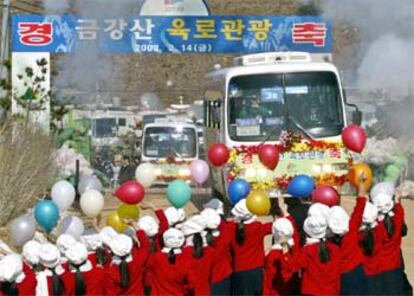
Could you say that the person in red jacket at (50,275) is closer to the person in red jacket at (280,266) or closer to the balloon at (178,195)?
the person in red jacket at (280,266)

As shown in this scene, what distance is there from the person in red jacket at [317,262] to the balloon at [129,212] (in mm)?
1971

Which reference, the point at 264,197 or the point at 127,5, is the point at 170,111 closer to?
the point at 127,5

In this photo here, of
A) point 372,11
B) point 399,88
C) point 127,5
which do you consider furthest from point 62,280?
point 127,5

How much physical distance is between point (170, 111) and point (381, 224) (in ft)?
81.7

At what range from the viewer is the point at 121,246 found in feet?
25.3

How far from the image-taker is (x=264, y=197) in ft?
29.6

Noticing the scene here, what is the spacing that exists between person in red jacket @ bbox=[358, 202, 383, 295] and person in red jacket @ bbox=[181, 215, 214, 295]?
1.36 metres

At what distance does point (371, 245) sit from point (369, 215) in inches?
10.6

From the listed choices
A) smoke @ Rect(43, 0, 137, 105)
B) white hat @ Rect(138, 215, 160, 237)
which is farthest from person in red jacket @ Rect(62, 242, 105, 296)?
smoke @ Rect(43, 0, 137, 105)

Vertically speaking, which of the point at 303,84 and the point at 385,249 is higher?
the point at 303,84

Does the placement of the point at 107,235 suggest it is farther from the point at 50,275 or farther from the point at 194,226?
the point at 50,275

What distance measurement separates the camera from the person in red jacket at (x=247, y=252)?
8930 mm

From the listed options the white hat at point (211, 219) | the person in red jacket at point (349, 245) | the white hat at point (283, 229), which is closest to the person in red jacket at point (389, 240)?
the person in red jacket at point (349, 245)

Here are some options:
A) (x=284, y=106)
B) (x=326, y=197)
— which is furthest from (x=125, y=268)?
(x=284, y=106)
